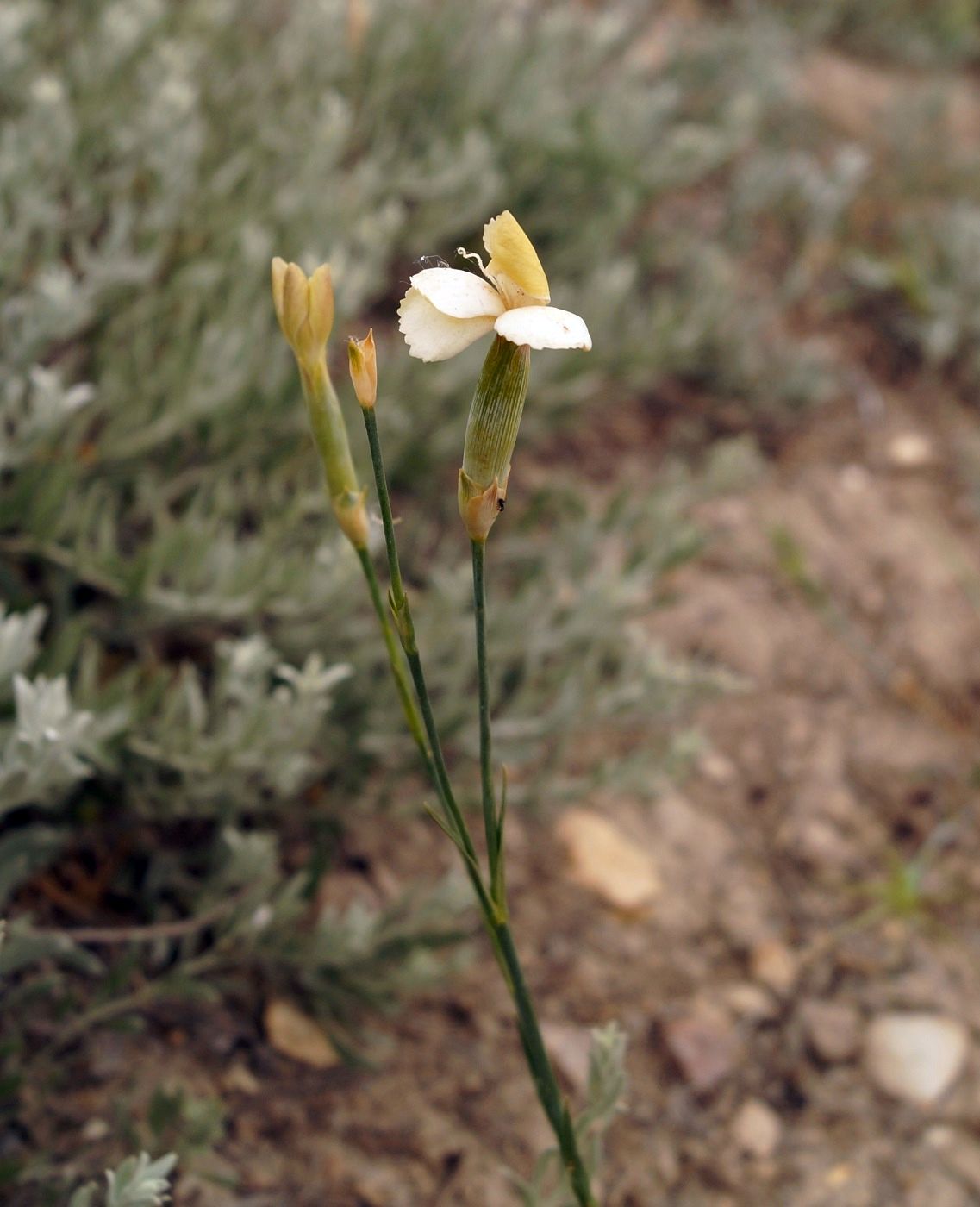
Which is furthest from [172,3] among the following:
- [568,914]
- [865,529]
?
[568,914]

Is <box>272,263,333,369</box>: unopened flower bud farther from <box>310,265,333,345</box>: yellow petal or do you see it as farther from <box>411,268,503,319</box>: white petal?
<box>411,268,503,319</box>: white petal

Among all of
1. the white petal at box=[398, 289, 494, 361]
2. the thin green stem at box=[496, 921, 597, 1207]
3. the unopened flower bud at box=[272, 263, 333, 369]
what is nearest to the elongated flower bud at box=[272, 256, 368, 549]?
the unopened flower bud at box=[272, 263, 333, 369]

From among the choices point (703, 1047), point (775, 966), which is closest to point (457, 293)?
point (703, 1047)

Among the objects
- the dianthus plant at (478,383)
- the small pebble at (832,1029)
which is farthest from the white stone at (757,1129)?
the dianthus plant at (478,383)

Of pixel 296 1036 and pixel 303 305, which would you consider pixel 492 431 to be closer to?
pixel 303 305

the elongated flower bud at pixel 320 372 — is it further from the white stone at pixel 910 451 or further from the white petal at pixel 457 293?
the white stone at pixel 910 451

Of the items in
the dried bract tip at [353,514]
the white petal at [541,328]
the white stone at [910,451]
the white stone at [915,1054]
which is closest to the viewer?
the white petal at [541,328]
